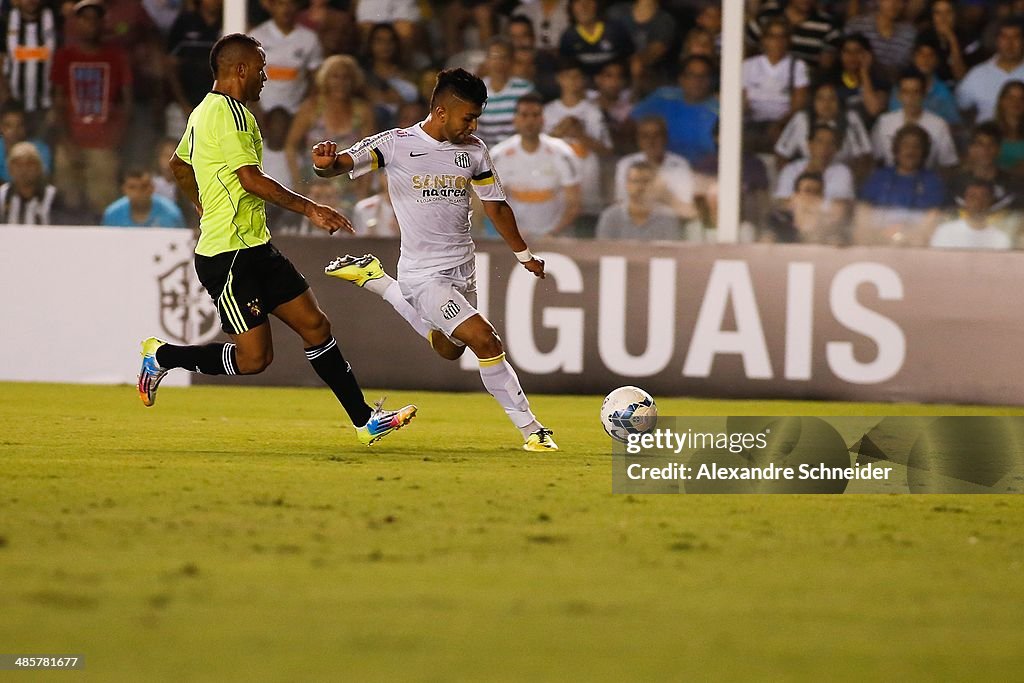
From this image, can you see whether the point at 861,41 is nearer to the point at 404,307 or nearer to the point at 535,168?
the point at 535,168

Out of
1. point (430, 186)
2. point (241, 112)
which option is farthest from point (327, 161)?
point (430, 186)

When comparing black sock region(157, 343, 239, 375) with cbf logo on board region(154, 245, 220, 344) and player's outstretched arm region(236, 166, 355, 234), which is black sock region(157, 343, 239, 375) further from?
cbf logo on board region(154, 245, 220, 344)

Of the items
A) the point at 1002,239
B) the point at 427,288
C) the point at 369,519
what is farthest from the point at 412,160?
the point at 1002,239

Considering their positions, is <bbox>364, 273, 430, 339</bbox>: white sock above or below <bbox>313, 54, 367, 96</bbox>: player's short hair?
below

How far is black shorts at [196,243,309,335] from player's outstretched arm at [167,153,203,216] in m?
0.34

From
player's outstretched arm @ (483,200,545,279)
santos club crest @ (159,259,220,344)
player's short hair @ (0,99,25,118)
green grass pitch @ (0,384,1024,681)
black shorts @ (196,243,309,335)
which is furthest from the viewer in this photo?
player's short hair @ (0,99,25,118)

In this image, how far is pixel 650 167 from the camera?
39.3ft

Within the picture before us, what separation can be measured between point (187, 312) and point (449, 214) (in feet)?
14.1

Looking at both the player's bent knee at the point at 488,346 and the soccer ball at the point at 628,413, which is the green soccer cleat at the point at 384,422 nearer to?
the player's bent knee at the point at 488,346

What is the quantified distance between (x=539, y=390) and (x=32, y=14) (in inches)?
205

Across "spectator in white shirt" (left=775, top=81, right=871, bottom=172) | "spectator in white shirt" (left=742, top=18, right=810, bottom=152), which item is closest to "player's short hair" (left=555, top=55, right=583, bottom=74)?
"spectator in white shirt" (left=742, top=18, right=810, bottom=152)

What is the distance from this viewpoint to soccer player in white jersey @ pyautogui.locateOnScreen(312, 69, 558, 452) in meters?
7.49

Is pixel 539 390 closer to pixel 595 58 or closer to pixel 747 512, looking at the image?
pixel 595 58

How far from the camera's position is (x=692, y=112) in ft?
39.2
